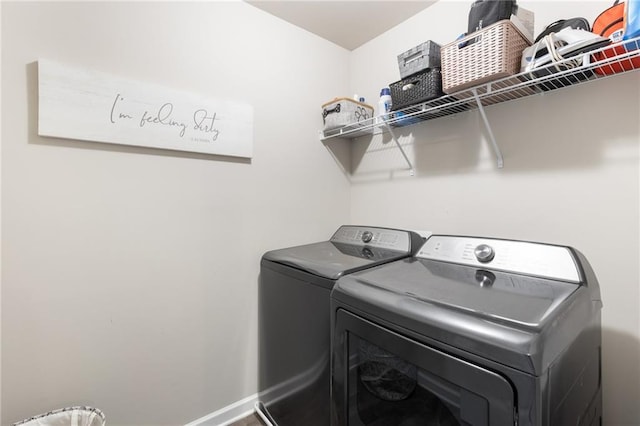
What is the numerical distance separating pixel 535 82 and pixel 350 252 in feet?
3.48

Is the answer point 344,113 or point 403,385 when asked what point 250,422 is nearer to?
point 403,385


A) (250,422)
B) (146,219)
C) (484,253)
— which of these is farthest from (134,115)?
(250,422)

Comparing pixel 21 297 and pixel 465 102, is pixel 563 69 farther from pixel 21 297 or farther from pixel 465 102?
pixel 21 297

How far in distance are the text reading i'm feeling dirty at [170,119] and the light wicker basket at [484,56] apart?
1133mm

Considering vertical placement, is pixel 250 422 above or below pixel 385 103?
below

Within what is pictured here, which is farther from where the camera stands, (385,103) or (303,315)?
(385,103)

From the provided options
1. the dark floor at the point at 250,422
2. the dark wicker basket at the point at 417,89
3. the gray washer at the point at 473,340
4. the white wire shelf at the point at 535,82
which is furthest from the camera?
the dark floor at the point at 250,422

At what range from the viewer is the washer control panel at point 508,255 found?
37.8 inches

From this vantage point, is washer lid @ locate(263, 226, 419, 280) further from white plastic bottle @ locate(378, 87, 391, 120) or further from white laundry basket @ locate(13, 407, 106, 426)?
white laundry basket @ locate(13, 407, 106, 426)

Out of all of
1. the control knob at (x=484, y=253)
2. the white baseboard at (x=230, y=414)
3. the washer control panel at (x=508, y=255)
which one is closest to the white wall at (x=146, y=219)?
the white baseboard at (x=230, y=414)

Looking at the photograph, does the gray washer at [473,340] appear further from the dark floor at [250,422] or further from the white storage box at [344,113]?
the white storage box at [344,113]

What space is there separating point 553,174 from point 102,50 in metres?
2.00

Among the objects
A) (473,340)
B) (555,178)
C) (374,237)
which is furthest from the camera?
(374,237)

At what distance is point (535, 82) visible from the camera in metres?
1.11
